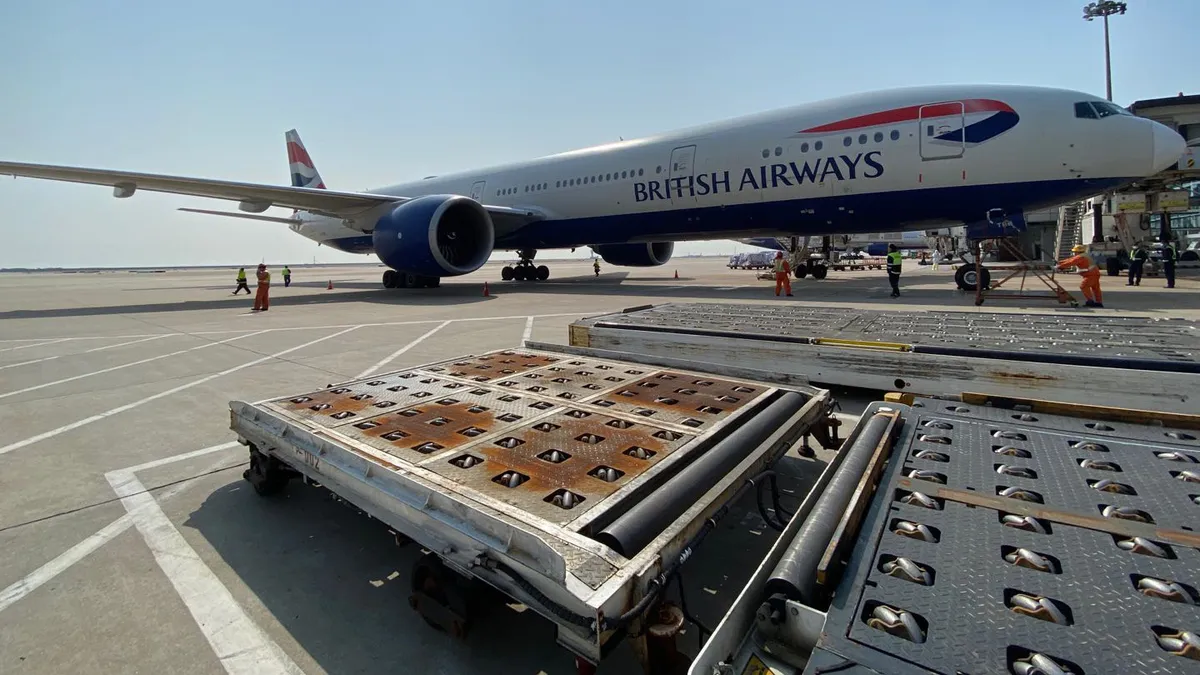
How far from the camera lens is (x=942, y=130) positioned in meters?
10.9

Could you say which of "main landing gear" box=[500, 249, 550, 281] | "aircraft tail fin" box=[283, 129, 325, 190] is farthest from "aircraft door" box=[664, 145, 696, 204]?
"aircraft tail fin" box=[283, 129, 325, 190]

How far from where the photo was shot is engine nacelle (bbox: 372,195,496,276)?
14.6 m

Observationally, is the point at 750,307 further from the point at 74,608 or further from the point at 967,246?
the point at 967,246

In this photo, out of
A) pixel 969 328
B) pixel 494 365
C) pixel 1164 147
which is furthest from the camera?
pixel 1164 147

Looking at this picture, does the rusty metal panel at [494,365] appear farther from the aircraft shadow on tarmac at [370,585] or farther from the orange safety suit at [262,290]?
the orange safety suit at [262,290]

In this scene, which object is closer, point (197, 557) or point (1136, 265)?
point (197, 557)

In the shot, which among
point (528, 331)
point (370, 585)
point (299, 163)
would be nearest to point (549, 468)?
point (370, 585)

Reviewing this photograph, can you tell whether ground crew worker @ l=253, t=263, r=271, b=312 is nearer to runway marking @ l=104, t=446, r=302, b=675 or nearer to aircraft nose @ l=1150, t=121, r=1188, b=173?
runway marking @ l=104, t=446, r=302, b=675

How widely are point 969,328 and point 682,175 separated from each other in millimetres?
10411

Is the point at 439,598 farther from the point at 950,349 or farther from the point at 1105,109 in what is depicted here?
the point at 1105,109

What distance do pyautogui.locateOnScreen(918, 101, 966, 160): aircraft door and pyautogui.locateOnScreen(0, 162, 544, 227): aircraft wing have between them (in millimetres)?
11209

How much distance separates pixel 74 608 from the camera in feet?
6.79

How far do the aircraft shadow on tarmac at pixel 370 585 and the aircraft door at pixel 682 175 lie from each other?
12.4m

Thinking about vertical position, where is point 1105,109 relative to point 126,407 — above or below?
above
